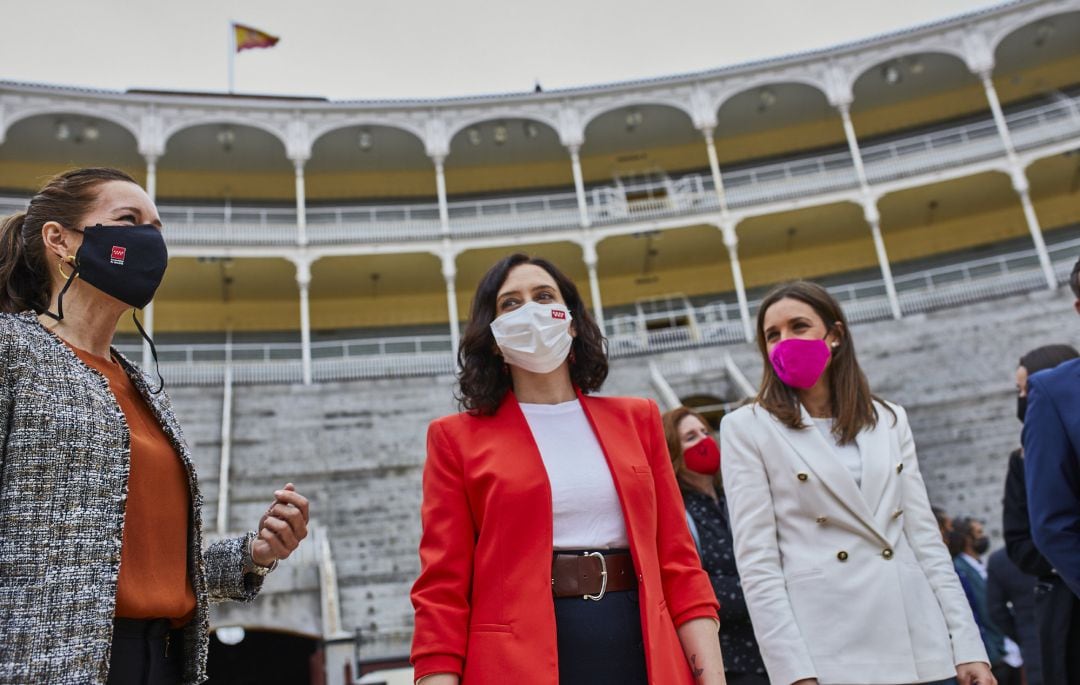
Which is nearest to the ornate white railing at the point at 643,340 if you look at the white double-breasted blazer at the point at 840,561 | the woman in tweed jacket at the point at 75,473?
the white double-breasted blazer at the point at 840,561

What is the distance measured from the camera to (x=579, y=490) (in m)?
2.78

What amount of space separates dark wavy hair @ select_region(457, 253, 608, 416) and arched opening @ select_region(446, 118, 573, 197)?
2481 cm

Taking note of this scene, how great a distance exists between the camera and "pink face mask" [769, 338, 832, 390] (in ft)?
12.0

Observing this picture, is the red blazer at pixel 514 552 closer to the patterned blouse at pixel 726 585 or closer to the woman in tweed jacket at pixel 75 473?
the woman in tweed jacket at pixel 75 473

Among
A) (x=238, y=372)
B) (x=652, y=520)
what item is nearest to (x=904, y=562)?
(x=652, y=520)

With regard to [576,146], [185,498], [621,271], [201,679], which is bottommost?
[201,679]

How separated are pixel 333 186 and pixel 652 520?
2756cm

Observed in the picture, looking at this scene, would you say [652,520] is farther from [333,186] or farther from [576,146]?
[333,186]

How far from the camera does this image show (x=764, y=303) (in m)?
4.02

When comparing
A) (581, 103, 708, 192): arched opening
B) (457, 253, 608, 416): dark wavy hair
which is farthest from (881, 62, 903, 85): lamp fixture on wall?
(457, 253, 608, 416): dark wavy hair

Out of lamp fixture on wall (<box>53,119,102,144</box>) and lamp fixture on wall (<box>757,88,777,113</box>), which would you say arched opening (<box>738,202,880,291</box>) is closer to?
lamp fixture on wall (<box>757,88,777,113</box>)

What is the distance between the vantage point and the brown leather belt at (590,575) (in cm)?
264

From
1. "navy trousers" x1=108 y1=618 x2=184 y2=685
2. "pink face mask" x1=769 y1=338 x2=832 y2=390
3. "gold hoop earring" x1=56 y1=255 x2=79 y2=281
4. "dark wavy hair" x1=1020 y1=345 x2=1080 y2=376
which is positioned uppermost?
"gold hoop earring" x1=56 y1=255 x2=79 y2=281

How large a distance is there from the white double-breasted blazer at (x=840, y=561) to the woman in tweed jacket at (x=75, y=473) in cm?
184
